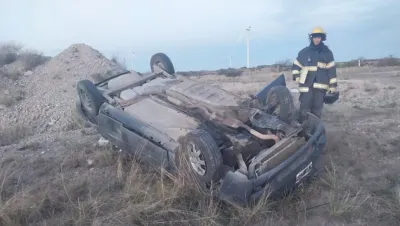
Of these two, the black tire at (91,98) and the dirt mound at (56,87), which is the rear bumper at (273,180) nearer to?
the black tire at (91,98)

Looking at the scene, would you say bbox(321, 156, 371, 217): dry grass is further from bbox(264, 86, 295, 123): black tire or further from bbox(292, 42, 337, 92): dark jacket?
bbox(292, 42, 337, 92): dark jacket

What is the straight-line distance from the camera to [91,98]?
19.0 feet

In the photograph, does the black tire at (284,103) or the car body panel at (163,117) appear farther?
the black tire at (284,103)

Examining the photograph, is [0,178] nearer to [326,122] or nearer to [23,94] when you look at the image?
[326,122]

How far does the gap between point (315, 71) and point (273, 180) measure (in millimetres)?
3011

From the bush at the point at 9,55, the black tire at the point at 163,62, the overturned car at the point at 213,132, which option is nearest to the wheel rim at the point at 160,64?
the black tire at the point at 163,62

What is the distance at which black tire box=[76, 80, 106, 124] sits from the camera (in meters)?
5.78

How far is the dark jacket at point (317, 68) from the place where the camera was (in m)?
6.30

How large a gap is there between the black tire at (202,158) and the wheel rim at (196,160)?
0.01m

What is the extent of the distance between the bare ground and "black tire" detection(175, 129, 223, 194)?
0.16 metres

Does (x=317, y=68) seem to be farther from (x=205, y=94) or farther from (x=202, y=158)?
(x=202, y=158)

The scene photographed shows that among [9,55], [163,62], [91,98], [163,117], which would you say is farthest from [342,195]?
[9,55]

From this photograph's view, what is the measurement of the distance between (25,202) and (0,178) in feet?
3.95

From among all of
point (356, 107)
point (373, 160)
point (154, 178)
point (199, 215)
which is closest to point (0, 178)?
point (154, 178)
